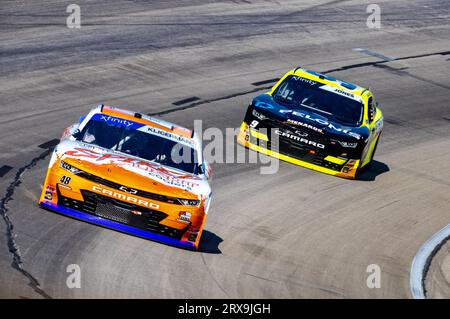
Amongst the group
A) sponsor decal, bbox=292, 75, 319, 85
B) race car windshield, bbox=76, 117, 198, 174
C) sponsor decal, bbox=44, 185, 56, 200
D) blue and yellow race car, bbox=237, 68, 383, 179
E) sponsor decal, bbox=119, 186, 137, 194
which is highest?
race car windshield, bbox=76, 117, 198, 174

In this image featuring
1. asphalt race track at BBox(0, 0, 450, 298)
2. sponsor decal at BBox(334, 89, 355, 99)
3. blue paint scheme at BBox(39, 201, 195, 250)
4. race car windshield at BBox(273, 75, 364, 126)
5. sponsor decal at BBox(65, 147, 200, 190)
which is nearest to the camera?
asphalt race track at BBox(0, 0, 450, 298)

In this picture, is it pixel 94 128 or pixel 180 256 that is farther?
pixel 94 128

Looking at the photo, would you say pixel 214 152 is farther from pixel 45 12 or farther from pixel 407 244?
pixel 45 12

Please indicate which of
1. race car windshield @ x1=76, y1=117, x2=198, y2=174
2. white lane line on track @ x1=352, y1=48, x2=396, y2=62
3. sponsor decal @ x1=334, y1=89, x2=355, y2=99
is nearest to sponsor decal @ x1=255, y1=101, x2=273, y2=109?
sponsor decal @ x1=334, y1=89, x2=355, y2=99

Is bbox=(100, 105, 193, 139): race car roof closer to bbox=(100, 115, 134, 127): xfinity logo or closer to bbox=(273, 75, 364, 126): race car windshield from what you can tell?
bbox=(100, 115, 134, 127): xfinity logo

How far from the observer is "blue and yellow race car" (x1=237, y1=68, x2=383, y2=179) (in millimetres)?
16641

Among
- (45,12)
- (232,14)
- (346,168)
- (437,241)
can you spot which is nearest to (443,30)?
(232,14)

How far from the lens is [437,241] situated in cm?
1445

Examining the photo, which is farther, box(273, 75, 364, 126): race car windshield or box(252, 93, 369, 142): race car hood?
box(273, 75, 364, 126): race car windshield

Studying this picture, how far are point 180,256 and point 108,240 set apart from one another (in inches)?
34.4

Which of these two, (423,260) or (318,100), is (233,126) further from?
(423,260)

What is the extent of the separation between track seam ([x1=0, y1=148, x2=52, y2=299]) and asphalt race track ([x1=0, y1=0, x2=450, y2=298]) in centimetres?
2

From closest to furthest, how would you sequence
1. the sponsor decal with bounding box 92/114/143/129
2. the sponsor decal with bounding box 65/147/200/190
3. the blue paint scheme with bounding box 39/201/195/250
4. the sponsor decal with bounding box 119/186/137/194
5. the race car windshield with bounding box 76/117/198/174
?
the sponsor decal with bounding box 119/186/137/194
the blue paint scheme with bounding box 39/201/195/250
the sponsor decal with bounding box 65/147/200/190
the race car windshield with bounding box 76/117/198/174
the sponsor decal with bounding box 92/114/143/129
